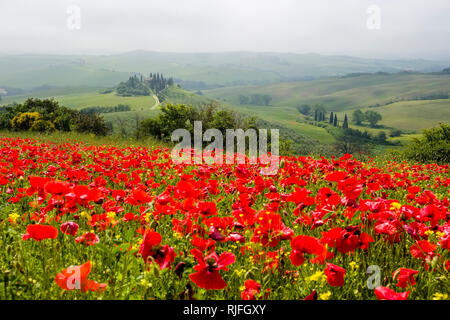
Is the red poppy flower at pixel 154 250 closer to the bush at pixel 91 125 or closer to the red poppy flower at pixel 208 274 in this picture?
the red poppy flower at pixel 208 274

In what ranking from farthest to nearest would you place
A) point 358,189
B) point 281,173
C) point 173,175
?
1. point 173,175
2. point 281,173
3. point 358,189

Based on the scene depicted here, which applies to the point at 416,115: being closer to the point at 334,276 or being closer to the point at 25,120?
the point at 25,120

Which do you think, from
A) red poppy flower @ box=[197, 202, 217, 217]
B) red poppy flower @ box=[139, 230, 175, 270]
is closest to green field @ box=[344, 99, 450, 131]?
red poppy flower @ box=[197, 202, 217, 217]

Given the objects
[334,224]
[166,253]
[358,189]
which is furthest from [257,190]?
[166,253]

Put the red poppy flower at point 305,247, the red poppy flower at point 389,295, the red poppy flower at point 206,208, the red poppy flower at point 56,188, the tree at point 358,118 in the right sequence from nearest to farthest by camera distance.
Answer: the red poppy flower at point 389,295 < the red poppy flower at point 305,247 < the red poppy flower at point 56,188 < the red poppy flower at point 206,208 < the tree at point 358,118

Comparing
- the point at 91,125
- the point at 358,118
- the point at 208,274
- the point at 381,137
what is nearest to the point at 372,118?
the point at 358,118

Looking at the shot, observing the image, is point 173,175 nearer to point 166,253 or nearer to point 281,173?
point 281,173

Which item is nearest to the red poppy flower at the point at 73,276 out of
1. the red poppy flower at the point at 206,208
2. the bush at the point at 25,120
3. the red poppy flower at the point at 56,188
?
the red poppy flower at the point at 56,188

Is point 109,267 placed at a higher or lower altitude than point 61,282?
lower

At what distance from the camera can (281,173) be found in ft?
21.8

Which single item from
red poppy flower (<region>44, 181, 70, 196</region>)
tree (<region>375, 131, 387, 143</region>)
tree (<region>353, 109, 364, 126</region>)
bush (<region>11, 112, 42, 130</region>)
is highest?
red poppy flower (<region>44, 181, 70, 196</region>)

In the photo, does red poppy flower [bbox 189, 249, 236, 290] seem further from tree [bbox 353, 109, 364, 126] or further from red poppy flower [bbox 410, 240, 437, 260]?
tree [bbox 353, 109, 364, 126]

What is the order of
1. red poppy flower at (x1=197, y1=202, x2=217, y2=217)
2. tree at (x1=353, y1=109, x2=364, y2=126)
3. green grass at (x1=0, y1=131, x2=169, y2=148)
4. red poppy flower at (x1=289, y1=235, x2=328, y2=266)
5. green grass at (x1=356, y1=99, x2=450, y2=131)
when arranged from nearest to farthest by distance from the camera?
red poppy flower at (x1=289, y1=235, x2=328, y2=266) → red poppy flower at (x1=197, y1=202, x2=217, y2=217) → green grass at (x1=0, y1=131, x2=169, y2=148) → green grass at (x1=356, y1=99, x2=450, y2=131) → tree at (x1=353, y1=109, x2=364, y2=126)
